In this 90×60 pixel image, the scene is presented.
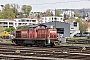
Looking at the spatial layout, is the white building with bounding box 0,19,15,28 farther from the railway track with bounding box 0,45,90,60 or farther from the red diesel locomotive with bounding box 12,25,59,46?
the railway track with bounding box 0,45,90,60

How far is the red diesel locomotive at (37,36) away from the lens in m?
32.3

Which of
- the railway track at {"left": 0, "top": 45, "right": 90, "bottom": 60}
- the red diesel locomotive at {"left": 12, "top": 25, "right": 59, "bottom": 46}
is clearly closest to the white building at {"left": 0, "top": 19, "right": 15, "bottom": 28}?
the red diesel locomotive at {"left": 12, "top": 25, "right": 59, "bottom": 46}

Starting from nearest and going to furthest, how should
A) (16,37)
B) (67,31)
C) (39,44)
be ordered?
(39,44) < (16,37) < (67,31)

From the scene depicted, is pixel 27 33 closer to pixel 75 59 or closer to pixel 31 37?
pixel 31 37

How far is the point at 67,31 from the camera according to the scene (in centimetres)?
8925

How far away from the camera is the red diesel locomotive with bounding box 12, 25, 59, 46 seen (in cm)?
3231

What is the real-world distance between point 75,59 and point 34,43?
1691 cm

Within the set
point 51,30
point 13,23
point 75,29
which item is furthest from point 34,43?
point 13,23

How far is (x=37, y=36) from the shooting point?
110 feet

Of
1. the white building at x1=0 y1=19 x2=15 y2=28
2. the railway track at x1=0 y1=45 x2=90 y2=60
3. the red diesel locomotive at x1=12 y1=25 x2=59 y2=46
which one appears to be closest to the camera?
the railway track at x1=0 y1=45 x2=90 y2=60

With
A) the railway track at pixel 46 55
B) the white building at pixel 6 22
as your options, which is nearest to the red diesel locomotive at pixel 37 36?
the railway track at pixel 46 55

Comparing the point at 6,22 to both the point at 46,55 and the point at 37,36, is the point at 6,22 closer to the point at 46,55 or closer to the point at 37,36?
the point at 37,36

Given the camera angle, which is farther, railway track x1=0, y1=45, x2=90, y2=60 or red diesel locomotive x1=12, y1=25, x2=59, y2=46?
red diesel locomotive x1=12, y1=25, x2=59, y2=46

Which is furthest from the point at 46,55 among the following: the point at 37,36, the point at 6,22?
the point at 6,22
